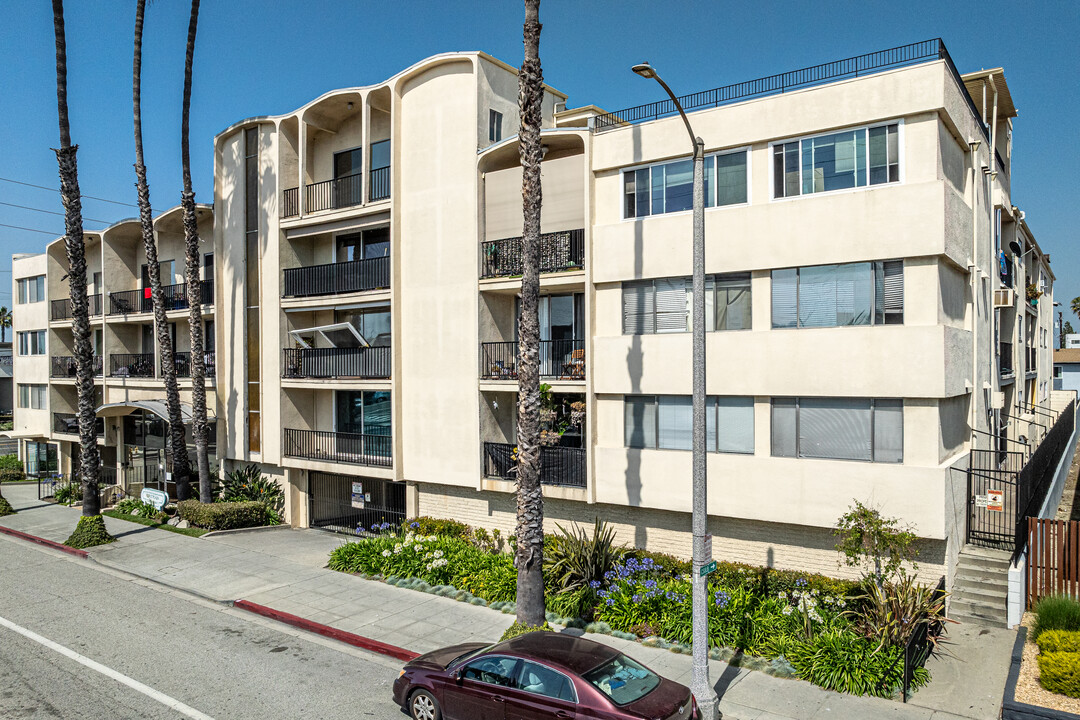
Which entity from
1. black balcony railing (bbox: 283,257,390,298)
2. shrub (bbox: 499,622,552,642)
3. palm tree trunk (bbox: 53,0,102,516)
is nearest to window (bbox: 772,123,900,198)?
shrub (bbox: 499,622,552,642)

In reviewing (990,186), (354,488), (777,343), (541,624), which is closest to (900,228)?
(777,343)

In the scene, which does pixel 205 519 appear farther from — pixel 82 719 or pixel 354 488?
pixel 82 719

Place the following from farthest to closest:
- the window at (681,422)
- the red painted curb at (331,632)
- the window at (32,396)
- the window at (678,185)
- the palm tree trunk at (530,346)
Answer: the window at (32,396) → the window at (678,185) → the window at (681,422) → the palm tree trunk at (530,346) → the red painted curb at (331,632)

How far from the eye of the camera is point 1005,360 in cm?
2334

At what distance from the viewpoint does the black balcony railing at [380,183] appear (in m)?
22.7

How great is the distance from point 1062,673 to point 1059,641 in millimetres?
892

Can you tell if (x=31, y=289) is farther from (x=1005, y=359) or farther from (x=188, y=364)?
(x=1005, y=359)

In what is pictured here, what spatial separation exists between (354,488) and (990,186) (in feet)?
67.0

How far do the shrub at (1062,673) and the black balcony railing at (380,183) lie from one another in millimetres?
19403

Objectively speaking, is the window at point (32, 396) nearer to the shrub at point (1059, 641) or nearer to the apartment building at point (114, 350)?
the apartment building at point (114, 350)

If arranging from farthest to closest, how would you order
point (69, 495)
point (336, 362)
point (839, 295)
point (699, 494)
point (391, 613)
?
1. point (69, 495)
2. point (336, 362)
3. point (391, 613)
4. point (839, 295)
5. point (699, 494)

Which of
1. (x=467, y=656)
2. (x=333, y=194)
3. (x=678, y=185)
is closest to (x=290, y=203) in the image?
(x=333, y=194)

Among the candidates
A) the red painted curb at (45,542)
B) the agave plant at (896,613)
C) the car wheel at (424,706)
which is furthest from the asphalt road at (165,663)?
the agave plant at (896,613)

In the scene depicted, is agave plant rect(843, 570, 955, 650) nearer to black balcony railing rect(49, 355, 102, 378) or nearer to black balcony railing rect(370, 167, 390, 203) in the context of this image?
black balcony railing rect(370, 167, 390, 203)
